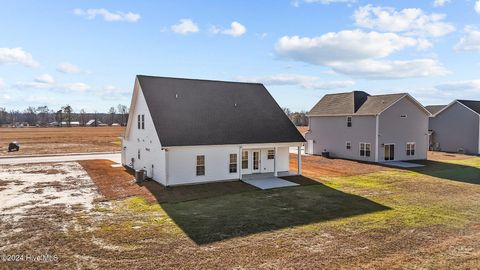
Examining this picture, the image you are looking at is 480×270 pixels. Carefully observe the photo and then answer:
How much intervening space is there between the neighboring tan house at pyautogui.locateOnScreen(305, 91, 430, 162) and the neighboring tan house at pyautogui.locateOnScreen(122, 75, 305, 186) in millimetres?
11140

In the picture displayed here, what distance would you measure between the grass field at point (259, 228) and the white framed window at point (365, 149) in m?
11.4

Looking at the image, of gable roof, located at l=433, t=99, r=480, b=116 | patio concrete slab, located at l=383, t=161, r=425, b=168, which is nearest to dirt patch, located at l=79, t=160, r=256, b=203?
patio concrete slab, located at l=383, t=161, r=425, b=168

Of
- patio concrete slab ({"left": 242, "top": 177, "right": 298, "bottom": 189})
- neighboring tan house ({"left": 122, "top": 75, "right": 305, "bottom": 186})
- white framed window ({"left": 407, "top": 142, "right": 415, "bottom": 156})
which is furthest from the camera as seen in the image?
white framed window ({"left": 407, "top": 142, "right": 415, "bottom": 156})

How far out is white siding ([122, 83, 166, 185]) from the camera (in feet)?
65.8

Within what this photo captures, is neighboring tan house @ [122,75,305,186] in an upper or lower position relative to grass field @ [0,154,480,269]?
upper

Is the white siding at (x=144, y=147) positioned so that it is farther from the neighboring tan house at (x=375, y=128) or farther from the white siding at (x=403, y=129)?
the white siding at (x=403, y=129)

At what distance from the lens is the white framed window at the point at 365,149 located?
31.5 metres

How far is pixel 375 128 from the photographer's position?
1214 inches

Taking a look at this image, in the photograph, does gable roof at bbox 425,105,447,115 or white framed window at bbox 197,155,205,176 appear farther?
gable roof at bbox 425,105,447,115

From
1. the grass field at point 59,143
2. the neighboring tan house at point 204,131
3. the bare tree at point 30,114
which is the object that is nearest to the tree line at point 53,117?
the bare tree at point 30,114

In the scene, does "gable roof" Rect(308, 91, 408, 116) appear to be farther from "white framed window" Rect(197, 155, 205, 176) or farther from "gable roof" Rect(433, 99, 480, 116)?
"white framed window" Rect(197, 155, 205, 176)

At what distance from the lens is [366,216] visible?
45.3 ft

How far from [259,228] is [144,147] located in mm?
13054

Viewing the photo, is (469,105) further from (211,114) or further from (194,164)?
(194,164)
